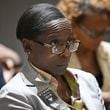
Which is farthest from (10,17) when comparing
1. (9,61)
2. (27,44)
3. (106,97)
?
(27,44)

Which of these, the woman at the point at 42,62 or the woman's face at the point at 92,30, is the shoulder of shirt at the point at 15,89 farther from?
the woman's face at the point at 92,30

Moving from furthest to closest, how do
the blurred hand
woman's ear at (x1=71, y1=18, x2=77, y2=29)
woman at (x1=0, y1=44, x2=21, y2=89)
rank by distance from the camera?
woman at (x1=0, y1=44, x2=21, y2=89) → woman's ear at (x1=71, y1=18, x2=77, y2=29) → the blurred hand

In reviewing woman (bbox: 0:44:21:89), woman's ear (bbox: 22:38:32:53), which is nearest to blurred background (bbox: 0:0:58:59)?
woman (bbox: 0:44:21:89)

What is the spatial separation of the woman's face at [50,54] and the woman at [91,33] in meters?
1.19

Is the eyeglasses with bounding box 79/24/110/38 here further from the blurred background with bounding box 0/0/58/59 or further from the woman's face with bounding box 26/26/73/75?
the woman's face with bounding box 26/26/73/75

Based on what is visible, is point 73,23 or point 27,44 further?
point 73,23

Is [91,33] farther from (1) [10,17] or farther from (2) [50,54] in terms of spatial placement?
(2) [50,54]

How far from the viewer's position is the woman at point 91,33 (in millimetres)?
3285

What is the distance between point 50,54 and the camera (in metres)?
2.07

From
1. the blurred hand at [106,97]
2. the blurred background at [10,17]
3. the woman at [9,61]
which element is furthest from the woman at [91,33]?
the blurred background at [10,17]

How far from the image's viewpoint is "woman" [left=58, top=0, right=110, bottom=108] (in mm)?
3285

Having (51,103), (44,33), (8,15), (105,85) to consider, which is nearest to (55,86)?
(51,103)

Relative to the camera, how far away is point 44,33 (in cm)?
204

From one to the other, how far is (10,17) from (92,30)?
1.23 meters
